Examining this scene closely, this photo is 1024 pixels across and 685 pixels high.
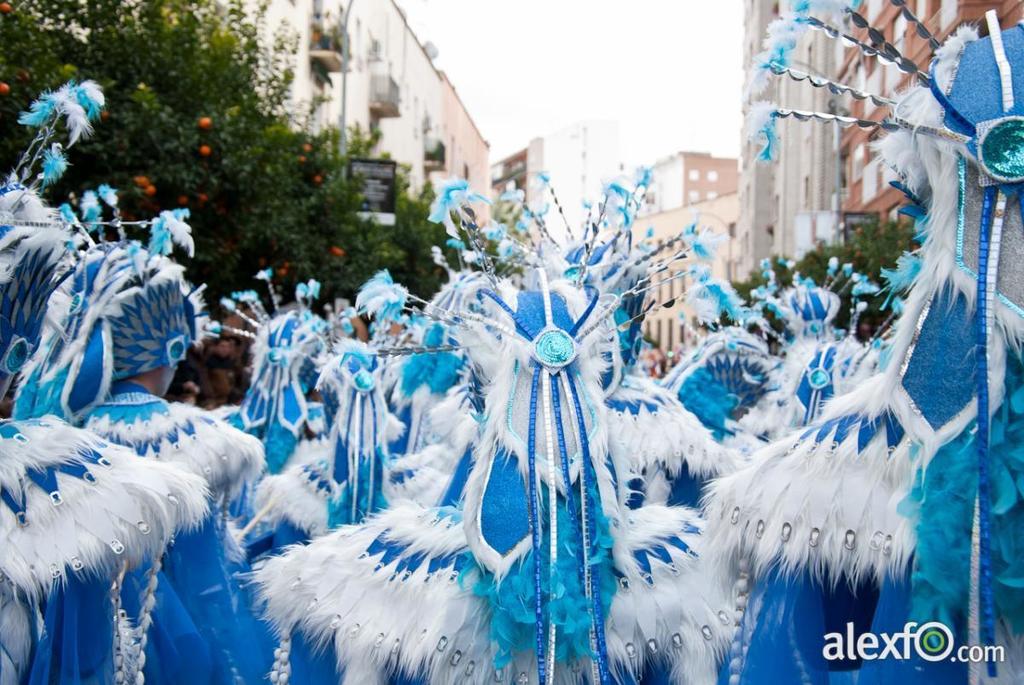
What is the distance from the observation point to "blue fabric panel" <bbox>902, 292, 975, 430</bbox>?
205cm

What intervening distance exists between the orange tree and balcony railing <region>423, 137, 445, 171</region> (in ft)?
98.3

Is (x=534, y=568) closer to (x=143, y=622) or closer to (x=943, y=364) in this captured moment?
(x=943, y=364)

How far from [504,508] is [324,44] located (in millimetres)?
24949

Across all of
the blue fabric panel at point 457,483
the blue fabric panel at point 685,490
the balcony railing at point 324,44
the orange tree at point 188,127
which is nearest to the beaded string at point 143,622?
the blue fabric panel at point 457,483

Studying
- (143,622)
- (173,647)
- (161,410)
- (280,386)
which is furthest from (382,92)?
(143,622)

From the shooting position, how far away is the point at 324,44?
26281mm

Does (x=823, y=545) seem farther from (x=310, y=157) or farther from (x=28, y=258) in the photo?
(x=310, y=157)

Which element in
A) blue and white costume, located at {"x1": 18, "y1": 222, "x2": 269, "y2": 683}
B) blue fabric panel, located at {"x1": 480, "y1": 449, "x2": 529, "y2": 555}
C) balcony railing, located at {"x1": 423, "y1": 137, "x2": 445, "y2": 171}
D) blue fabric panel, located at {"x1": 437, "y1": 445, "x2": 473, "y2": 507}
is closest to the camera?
→ blue fabric panel, located at {"x1": 480, "y1": 449, "x2": 529, "y2": 555}

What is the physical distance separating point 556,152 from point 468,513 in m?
4.94

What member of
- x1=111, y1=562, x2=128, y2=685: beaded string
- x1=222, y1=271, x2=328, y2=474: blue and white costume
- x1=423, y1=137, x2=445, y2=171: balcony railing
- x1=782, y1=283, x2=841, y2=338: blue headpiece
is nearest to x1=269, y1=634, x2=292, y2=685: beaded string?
x1=111, y1=562, x2=128, y2=685: beaded string

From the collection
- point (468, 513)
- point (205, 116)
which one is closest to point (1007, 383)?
point (468, 513)

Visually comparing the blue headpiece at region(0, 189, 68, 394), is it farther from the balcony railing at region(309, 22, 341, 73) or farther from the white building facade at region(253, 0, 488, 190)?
the balcony railing at region(309, 22, 341, 73)

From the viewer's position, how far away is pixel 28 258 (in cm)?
275

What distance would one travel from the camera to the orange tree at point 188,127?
9969 millimetres
